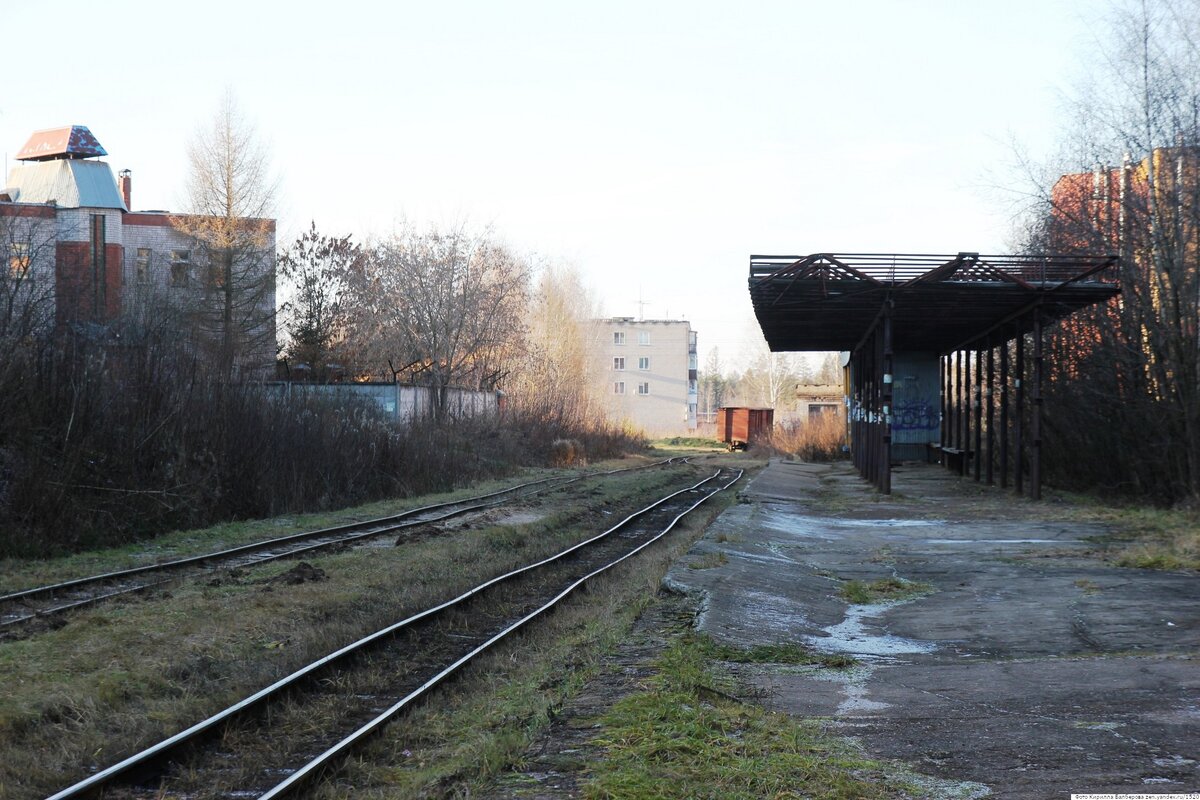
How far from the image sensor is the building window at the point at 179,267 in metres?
45.2

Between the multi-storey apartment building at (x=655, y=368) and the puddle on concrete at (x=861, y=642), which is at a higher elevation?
the multi-storey apartment building at (x=655, y=368)

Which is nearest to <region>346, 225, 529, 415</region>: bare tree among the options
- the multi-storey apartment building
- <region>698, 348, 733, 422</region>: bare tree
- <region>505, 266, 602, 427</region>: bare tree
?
<region>505, 266, 602, 427</region>: bare tree

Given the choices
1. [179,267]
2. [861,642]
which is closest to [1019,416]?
[861,642]

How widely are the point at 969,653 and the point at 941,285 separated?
596 inches

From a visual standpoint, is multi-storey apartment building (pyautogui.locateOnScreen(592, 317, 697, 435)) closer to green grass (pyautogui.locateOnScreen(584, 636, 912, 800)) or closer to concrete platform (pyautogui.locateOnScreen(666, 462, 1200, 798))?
concrete platform (pyautogui.locateOnScreen(666, 462, 1200, 798))

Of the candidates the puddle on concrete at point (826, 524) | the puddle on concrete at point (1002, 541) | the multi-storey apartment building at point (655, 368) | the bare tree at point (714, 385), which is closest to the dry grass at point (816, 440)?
the puddle on concrete at point (826, 524)

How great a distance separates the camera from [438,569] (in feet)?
47.6

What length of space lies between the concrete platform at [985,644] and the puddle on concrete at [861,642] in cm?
3

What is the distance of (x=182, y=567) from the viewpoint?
14062 millimetres

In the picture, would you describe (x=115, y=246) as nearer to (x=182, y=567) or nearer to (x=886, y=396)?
(x=886, y=396)

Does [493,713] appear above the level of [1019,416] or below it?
below

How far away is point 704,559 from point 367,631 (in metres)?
4.76

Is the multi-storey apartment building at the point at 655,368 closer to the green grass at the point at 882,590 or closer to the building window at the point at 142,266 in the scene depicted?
the building window at the point at 142,266

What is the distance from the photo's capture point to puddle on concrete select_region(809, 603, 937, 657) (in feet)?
30.6
